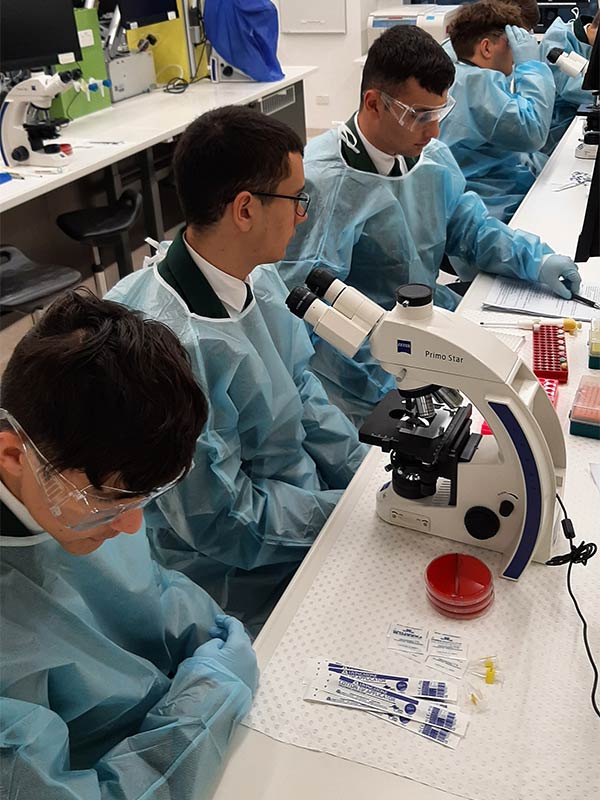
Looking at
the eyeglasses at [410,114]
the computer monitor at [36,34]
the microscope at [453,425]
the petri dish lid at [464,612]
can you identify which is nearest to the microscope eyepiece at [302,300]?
the microscope at [453,425]

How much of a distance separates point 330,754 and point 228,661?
164mm

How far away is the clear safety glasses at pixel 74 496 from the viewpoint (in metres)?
0.70

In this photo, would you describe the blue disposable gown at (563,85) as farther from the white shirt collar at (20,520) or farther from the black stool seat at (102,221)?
the white shirt collar at (20,520)

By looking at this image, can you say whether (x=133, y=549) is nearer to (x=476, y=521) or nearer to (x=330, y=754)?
(x=330, y=754)

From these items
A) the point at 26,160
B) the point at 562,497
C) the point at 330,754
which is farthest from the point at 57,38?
the point at 330,754

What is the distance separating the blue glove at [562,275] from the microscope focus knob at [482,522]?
97 centimetres

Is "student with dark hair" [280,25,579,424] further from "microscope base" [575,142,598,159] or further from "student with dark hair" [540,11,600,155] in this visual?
"student with dark hair" [540,11,600,155]

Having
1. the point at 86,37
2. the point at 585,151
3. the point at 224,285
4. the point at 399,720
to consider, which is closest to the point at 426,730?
the point at 399,720

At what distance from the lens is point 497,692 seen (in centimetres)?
89

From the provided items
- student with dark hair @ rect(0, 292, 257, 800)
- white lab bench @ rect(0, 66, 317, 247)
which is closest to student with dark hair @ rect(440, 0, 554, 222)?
white lab bench @ rect(0, 66, 317, 247)

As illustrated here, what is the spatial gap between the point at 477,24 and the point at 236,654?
8.89 ft

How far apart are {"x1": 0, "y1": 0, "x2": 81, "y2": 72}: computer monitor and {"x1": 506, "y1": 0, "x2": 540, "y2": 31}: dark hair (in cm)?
194

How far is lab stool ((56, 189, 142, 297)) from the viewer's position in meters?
3.10

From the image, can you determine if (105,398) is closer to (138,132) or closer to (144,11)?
(138,132)
